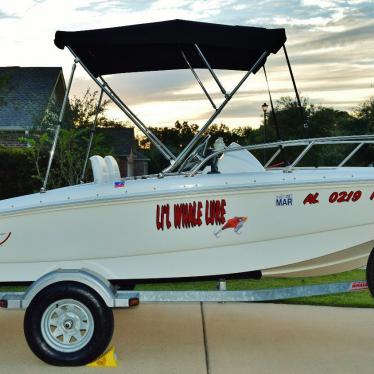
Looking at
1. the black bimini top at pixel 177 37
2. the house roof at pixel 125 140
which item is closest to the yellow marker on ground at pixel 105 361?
the black bimini top at pixel 177 37

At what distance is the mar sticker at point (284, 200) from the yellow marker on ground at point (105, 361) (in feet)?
6.00

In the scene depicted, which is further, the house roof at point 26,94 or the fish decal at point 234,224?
the house roof at point 26,94

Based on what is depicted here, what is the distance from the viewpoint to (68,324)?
5.38m

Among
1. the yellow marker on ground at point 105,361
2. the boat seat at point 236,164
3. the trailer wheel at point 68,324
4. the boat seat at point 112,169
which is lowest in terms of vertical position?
the yellow marker on ground at point 105,361

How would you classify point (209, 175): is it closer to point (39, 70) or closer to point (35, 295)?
point (35, 295)

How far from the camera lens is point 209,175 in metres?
5.51

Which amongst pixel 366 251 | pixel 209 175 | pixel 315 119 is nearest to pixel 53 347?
pixel 209 175

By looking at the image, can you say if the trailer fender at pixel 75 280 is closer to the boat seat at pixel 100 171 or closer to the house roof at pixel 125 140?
the boat seat at pixel 100 171

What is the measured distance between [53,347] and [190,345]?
4.07ft

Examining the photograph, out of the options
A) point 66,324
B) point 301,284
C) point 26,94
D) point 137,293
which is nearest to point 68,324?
point 66,324

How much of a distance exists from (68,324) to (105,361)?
1.39 feet

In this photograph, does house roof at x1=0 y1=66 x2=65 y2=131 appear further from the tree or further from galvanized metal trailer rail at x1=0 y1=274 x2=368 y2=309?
galvanized metal trailer rail at x1=0 y1=274 x2=368 y2=309

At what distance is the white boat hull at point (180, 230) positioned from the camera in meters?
5.34

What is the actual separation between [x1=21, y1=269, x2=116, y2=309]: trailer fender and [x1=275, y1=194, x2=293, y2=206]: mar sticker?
1514mm
